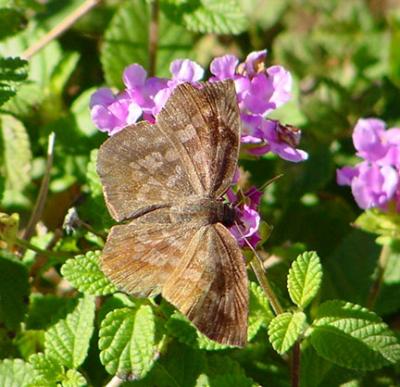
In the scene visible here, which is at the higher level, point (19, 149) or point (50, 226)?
point (19, 149)

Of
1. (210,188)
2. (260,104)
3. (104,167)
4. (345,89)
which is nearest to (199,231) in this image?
(210,188)

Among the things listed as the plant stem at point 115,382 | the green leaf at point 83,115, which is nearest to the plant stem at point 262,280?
the plant stem at point 115,382

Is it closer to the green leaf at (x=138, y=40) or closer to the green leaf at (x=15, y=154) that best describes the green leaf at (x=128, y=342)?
the green leaf at (x=15, y=154)

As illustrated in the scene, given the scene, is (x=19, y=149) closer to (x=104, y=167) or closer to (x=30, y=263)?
(x=30, y=263)

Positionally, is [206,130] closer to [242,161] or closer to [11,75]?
[11,75]

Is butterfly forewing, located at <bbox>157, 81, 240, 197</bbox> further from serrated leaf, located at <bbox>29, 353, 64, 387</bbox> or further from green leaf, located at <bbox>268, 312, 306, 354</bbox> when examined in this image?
serrated leaf, located at <bbox>29, 353, 64, 387</bbox>

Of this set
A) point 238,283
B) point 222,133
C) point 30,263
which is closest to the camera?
point 238,283
